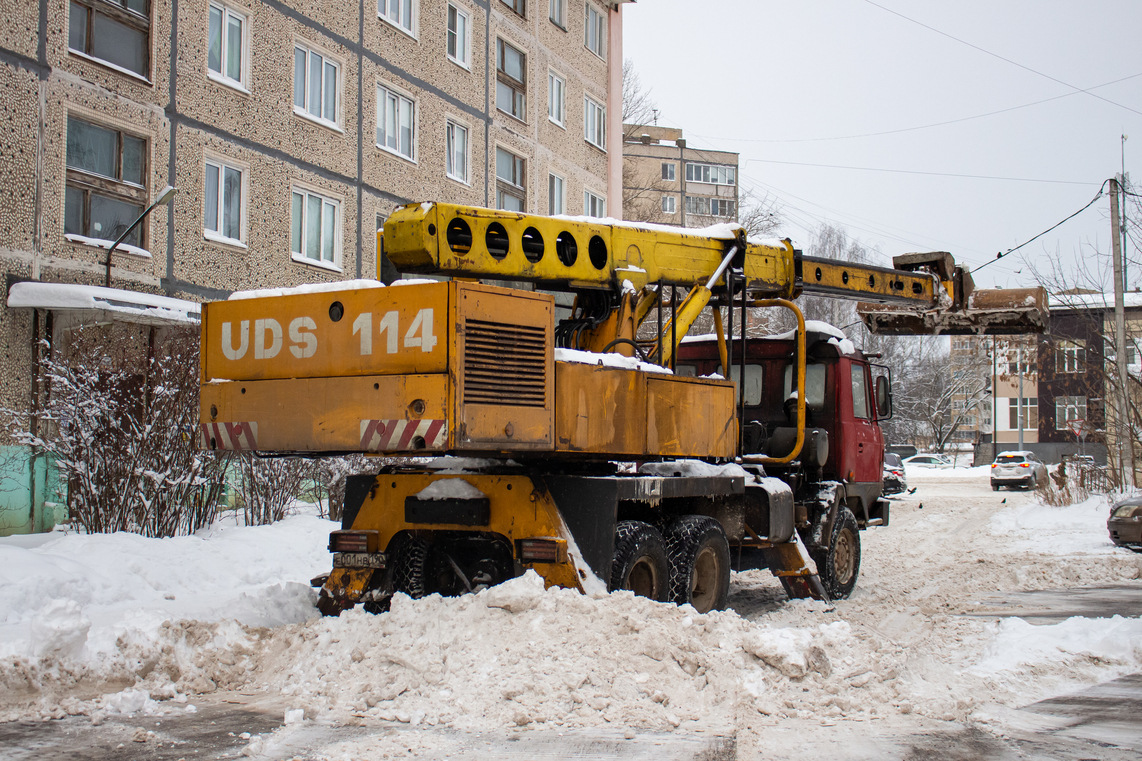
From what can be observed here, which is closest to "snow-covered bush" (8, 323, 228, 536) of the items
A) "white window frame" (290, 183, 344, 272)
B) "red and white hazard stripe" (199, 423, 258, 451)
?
"red and white hazard stripe" (199, 423, 258, 451)

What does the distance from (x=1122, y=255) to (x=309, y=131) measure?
17.4 m

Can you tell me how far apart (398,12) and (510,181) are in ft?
16.6

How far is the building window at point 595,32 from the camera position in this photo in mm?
29406

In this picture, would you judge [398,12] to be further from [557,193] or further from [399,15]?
[557,193]

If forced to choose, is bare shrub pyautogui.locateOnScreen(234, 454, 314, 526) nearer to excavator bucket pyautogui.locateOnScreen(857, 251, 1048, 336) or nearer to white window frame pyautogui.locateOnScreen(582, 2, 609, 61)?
excavator bucket pyautogui.locateOnScreen(857, 251, 1048, 336)

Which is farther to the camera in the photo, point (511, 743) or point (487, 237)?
point (487, 237)

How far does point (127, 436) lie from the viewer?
1136cm

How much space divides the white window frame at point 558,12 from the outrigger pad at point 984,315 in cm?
1721

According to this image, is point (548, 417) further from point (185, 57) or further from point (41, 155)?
point (185, 57)

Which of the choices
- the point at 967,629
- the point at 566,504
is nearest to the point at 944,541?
the point at 967,629

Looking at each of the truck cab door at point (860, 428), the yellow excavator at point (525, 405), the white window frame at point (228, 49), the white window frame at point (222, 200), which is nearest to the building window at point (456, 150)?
the white window frame at point (228, 49)

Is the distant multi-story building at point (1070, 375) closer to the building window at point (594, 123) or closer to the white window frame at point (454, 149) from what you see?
the building window at point (594, 123)

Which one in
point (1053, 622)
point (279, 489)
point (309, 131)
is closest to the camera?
point (1053, 622)

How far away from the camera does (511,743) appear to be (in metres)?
5.07
